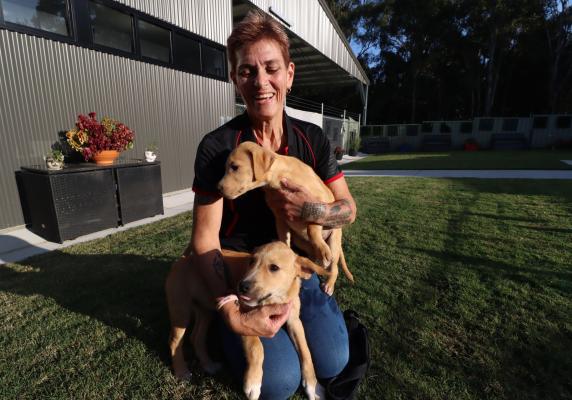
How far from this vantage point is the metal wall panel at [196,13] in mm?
7590

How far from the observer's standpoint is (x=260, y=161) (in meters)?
2.02

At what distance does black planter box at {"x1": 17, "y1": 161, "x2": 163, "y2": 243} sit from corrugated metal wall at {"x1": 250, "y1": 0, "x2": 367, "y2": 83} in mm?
8609

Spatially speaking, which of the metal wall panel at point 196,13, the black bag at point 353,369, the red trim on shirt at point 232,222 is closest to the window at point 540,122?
the metal wall panel at point 196,13

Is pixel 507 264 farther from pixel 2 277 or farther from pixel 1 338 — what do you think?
pixel 2 277

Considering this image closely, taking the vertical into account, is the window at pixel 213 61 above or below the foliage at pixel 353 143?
above

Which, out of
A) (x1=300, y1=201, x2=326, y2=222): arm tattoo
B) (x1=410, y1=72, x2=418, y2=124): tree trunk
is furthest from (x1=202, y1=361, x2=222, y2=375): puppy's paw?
(x1=410, y1=72, x2=418, y2=124): tree trunk

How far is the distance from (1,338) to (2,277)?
56.2 inches

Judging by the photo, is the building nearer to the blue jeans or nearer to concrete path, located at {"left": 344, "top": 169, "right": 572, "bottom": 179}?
the blue jeans

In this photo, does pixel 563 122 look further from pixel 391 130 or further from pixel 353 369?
pixel 353 369

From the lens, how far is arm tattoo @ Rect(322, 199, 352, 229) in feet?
7.21

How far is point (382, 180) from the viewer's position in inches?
435

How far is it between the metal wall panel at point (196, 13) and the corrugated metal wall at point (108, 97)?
0.02 meters

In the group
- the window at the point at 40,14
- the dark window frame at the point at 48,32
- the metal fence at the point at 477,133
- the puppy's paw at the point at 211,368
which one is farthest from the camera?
the metal fence at the point at 477,133

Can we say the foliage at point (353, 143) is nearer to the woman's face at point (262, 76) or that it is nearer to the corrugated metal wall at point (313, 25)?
the corrugated metal wall at point (313, 25)
